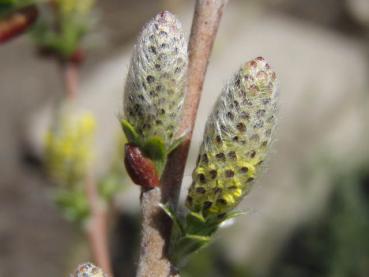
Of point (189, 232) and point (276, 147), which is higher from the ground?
point (189, 232)

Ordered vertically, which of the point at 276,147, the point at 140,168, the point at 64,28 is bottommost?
the point at 276,147

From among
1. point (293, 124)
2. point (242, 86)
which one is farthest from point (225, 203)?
point (293, 124)

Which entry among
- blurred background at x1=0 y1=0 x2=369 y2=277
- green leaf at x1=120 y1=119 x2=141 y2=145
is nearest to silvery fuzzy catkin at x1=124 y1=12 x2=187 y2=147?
green leaf at x1=120 y1=119 x2=141 y2=145

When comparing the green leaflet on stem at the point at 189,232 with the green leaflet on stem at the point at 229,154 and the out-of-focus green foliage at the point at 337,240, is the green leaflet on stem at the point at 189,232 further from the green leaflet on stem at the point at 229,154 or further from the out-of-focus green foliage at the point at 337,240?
the out-of-focus green foliage at the point at 337,240

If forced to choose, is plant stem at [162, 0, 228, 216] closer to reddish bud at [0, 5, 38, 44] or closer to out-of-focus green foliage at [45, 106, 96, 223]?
reddish bud at [0, 5, 38, 44]

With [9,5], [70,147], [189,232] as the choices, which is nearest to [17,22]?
[9,5]

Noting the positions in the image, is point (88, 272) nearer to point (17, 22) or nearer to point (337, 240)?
point (17, 22)
